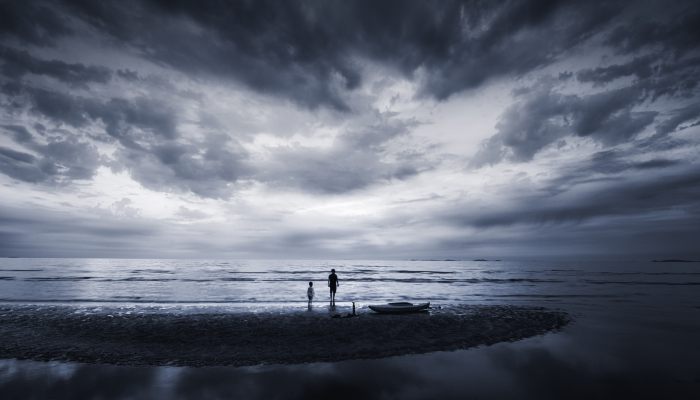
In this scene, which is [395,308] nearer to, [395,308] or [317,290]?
[395,308]

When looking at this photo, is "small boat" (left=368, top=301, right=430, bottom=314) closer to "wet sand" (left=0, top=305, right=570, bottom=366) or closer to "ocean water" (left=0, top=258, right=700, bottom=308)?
"wet sand" (left=0, top=305, right=570, bottom=366)

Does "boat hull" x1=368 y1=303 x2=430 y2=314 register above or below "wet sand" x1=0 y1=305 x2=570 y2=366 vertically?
above

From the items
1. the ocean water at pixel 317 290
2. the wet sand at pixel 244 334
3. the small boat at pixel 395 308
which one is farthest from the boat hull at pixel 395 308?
the ocean water at pixel 317 290

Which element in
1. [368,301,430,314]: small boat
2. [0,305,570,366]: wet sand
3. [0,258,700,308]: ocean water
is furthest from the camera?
[0,258,700,308]: ocean water

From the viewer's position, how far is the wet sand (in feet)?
49.5

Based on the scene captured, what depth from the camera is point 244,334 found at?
19016 mm

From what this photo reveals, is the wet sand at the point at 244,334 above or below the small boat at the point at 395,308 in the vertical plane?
below

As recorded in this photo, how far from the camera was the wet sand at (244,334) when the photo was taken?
15.1 meters

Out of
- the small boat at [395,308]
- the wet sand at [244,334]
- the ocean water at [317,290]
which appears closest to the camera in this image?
the wet sand at [244,334]

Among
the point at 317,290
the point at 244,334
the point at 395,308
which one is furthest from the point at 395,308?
the point at 317,290

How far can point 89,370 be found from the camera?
13016mm

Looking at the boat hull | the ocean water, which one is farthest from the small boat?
the ocean water

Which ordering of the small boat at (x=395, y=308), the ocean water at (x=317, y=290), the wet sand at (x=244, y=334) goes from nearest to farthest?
the wet sand at (x=244, y=334), the small boat at (x=395, y=308), the ocean water at (x=317, y=290)

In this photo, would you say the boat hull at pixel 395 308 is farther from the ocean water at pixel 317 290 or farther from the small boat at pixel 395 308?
the ocean water at pixel 317 290
